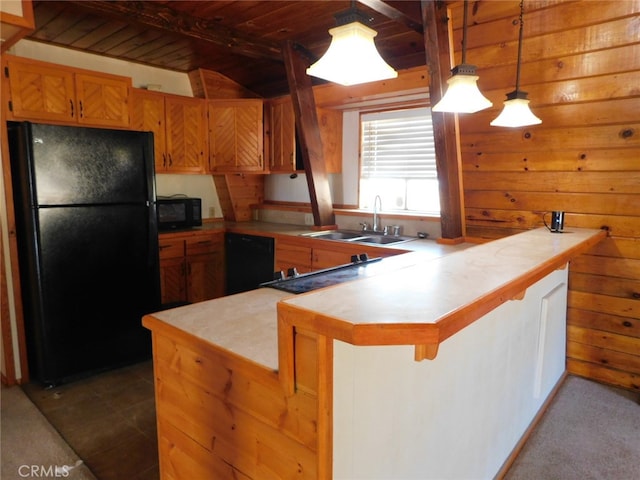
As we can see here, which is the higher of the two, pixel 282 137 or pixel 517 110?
pixel 282 137

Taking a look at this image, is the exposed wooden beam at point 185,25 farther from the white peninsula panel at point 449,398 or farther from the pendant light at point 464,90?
the white peninsula panel at point 449,398

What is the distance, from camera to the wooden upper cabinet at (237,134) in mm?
4332

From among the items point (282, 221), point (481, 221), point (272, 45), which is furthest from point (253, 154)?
point (481, 221)

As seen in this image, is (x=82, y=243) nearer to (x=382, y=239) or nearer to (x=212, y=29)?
(x=212, y=29)

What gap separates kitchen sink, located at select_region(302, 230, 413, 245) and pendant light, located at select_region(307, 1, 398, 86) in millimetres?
2015

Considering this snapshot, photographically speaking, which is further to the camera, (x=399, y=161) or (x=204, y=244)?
(x=204, y=244)

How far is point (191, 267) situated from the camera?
4.21m

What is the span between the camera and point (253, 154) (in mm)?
4391

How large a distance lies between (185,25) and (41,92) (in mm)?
1159

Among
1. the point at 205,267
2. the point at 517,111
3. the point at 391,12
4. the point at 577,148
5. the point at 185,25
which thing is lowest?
the point at 205,267

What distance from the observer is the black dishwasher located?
400cm

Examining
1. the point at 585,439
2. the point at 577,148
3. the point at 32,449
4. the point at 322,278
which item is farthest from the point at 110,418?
the point at 577,148

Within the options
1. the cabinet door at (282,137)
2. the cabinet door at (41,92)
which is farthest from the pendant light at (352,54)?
the cabinet door at (282,137)

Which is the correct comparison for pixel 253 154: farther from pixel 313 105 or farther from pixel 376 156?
pixel 376 156
